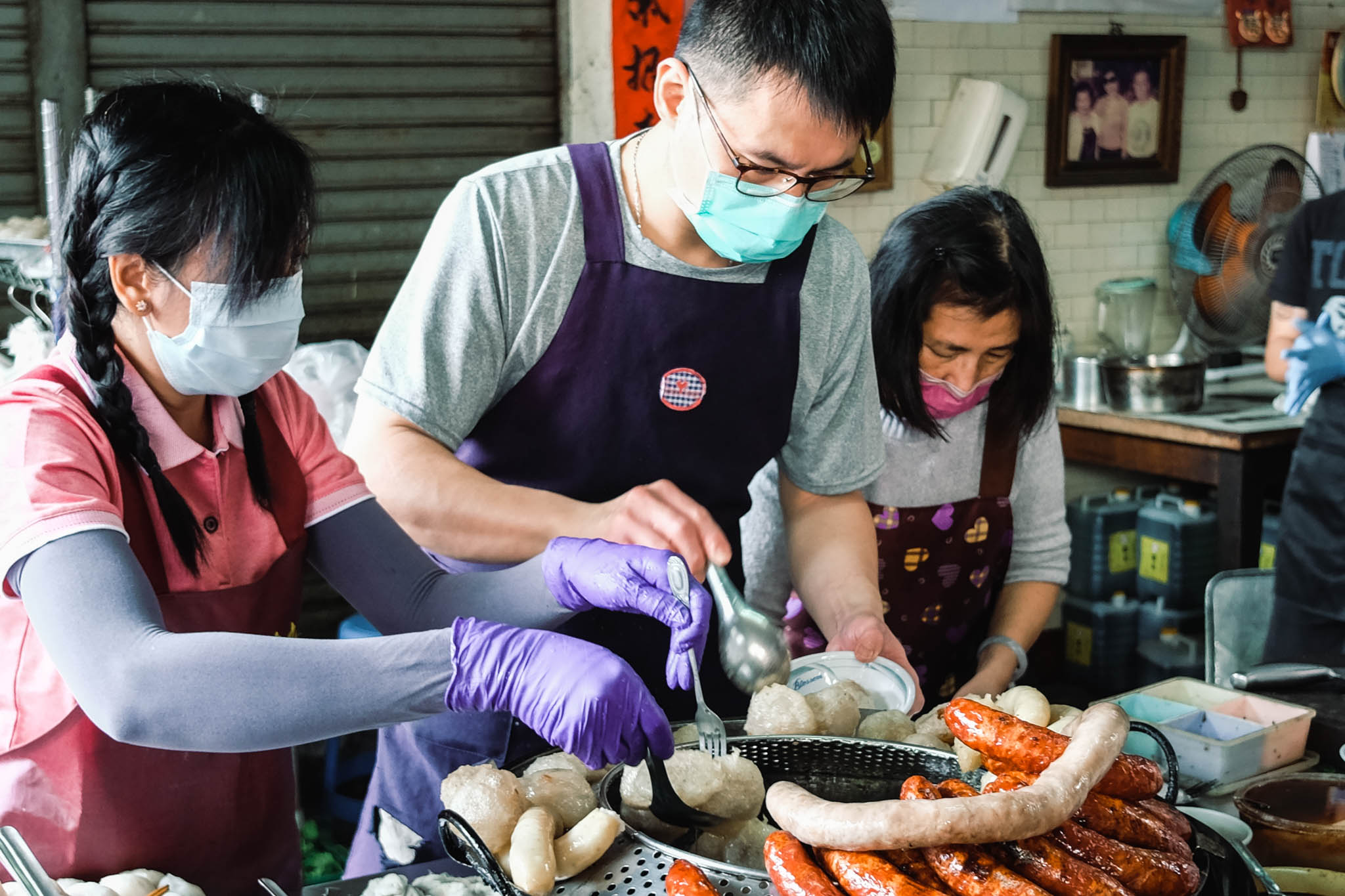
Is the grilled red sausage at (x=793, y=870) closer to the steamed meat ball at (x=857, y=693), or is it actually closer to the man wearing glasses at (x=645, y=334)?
the steamed meat ball at (x=857, y=693)

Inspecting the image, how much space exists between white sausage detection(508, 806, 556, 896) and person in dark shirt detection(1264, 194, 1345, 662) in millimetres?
2484

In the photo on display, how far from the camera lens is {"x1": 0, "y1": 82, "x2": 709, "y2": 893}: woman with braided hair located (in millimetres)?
1304

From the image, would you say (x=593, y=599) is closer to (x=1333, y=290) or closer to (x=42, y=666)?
(x=42, y=666)

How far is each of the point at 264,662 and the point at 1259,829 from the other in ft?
3.94

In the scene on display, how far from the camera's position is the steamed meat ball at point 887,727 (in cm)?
156

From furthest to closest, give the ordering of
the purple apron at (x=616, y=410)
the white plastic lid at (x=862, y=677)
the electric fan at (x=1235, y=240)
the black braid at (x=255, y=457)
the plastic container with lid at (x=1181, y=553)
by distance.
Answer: the electric fan at (x=1235, y=240)
the plastic container with lid at (x=1181, y=553)
the purple apron at (x=616, y=410)
the white plastic lid at (x=862, y=677)
the black braid at (x=255, y=457)

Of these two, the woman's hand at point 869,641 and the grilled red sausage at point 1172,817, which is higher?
the grilled red sausage at point 1172,817

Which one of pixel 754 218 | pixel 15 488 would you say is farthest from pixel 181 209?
pixel 754 218

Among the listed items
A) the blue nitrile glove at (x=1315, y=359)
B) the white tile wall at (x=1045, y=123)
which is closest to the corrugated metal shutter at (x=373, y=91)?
the white tile wall at (x=1045, y=123)

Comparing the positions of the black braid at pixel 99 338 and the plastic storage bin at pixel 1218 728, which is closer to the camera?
the black braid at pixel 99 338

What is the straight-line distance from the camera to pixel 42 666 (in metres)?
1.49

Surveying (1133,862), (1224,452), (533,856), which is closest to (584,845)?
(533,856)

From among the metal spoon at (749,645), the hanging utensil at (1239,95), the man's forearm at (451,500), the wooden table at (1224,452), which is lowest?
the wooden table at (1224,452)

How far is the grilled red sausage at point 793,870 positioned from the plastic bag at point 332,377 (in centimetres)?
257
